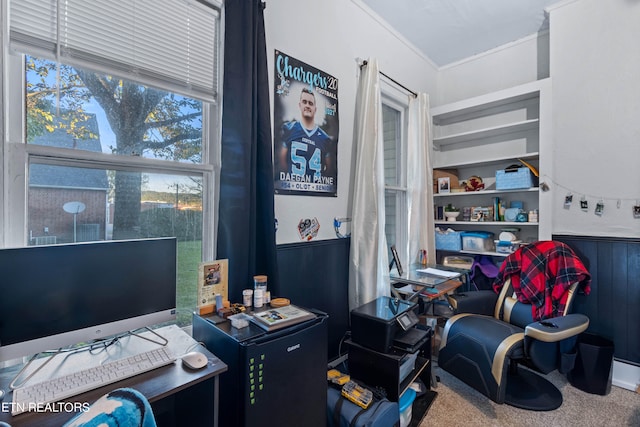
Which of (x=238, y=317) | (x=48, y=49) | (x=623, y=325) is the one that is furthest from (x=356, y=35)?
(x=623, y=325)

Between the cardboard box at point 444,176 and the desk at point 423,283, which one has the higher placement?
the cardboard box at point 444,176

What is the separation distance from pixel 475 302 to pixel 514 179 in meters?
1.27

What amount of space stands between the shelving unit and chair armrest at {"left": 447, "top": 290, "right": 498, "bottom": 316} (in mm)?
766

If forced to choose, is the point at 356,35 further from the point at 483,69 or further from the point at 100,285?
the point at 100,285

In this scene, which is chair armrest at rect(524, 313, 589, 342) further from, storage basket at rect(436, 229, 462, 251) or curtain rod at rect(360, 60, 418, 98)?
curtain rod at rect(360, 60, 418, 98)

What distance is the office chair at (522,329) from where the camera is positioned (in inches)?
71.2

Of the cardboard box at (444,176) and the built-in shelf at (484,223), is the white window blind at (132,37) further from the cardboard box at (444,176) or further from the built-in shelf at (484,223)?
the built-in shelf at (484,223)

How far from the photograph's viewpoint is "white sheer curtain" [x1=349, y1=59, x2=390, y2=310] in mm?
2318

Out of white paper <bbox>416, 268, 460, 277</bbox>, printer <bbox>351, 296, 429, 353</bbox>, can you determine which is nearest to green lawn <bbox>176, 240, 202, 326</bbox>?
printer <bbox>351, 296, 429, 353</bbox>

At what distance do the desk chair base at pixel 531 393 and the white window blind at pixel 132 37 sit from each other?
2765 millimetres

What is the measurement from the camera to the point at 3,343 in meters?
0.94

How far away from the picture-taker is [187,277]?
1.66 meters

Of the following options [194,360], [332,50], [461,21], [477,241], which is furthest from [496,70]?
[194,360]

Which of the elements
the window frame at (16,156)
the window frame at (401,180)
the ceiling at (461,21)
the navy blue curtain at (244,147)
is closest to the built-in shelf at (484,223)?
the window frame at (401,180)
